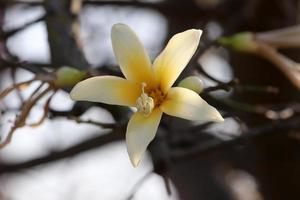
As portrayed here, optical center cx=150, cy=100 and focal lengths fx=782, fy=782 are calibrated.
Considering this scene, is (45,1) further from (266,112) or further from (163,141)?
(266,112)

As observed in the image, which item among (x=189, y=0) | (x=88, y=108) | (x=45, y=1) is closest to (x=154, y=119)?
(x=88, y=108)

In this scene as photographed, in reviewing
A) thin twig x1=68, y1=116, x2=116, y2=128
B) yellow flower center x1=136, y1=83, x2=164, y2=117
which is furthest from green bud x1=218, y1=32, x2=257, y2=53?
yellow flower center x1=136, y1=83, x2=164, y2=117

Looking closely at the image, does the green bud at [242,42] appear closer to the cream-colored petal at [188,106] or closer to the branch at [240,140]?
the branch at [240,140]

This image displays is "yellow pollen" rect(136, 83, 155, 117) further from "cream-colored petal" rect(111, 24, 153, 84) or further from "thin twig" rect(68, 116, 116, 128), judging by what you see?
"thin twig" rect(68, 116, 116, 128)

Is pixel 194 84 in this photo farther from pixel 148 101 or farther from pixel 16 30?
pixel 16 30

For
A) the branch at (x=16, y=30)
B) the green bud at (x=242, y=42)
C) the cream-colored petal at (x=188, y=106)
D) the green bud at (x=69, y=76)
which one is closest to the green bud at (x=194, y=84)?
the cream-colored petal at (x=188, y=106)

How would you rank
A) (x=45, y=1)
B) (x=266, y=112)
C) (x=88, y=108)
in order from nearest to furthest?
1. (x=88, y=108)
2. (x=45, y=1)
3. (x=266, y=112)

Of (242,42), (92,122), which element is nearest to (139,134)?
(92,122)
